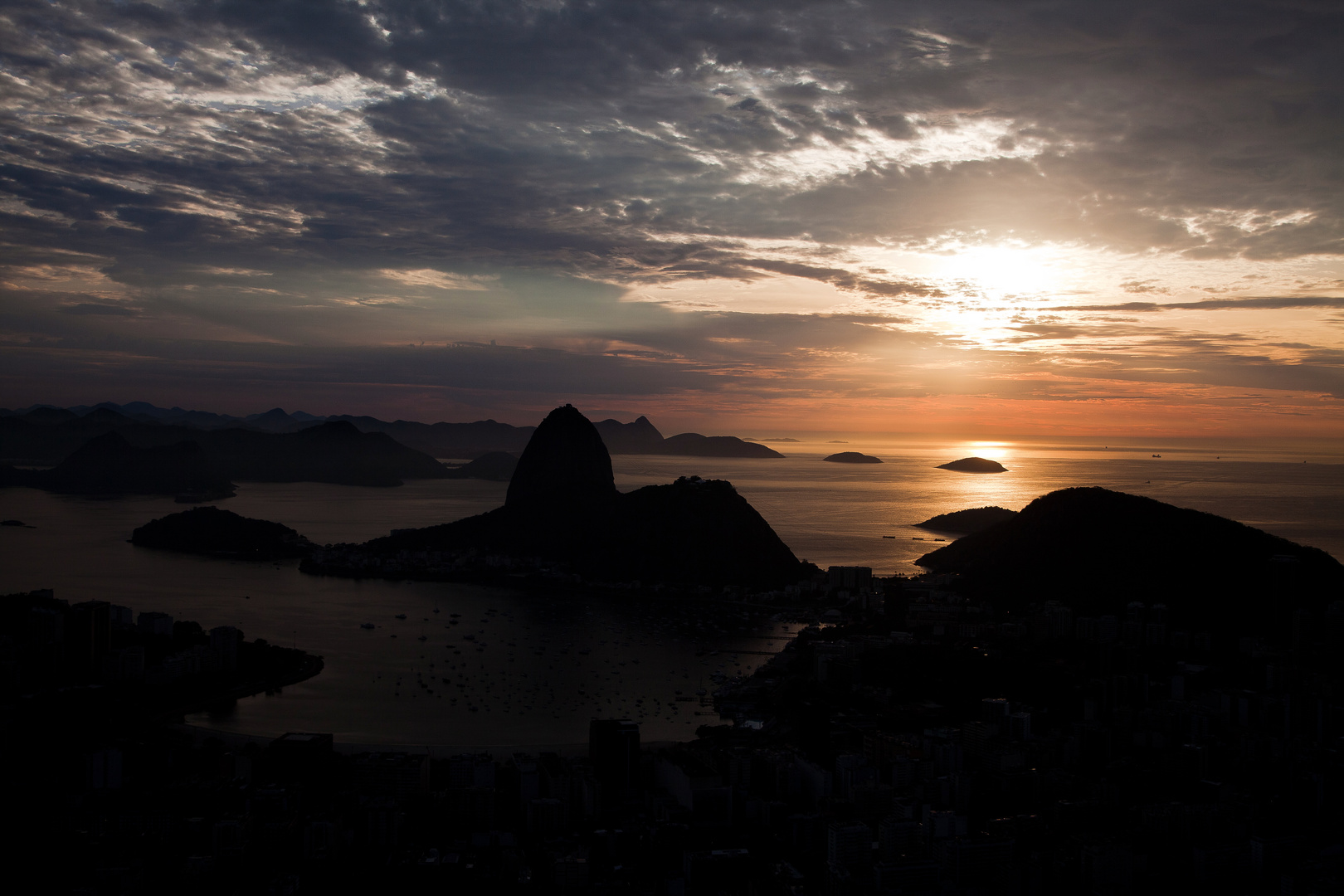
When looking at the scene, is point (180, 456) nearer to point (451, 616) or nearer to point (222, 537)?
point (222, 537)

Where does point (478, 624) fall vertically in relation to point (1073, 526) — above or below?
below

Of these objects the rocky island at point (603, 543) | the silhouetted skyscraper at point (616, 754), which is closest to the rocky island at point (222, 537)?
the rocky island at point (603, 543)

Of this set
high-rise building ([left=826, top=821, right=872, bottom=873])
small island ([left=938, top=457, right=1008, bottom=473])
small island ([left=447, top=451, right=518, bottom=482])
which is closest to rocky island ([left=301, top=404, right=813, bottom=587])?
high-rise building ([left=826, top=821, right=872, bottom=873])

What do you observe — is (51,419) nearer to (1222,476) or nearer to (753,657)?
(753,657)

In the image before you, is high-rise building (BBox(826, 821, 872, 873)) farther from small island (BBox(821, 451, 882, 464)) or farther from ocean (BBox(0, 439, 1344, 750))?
small island (BBox(821, 451, 882, 464))

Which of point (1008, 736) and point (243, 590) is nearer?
point (1008, 736)

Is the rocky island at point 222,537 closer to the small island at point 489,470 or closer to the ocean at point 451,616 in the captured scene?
the ocean at point 451,616

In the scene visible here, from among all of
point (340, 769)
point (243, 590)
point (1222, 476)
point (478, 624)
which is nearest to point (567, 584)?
point (478, 624)
